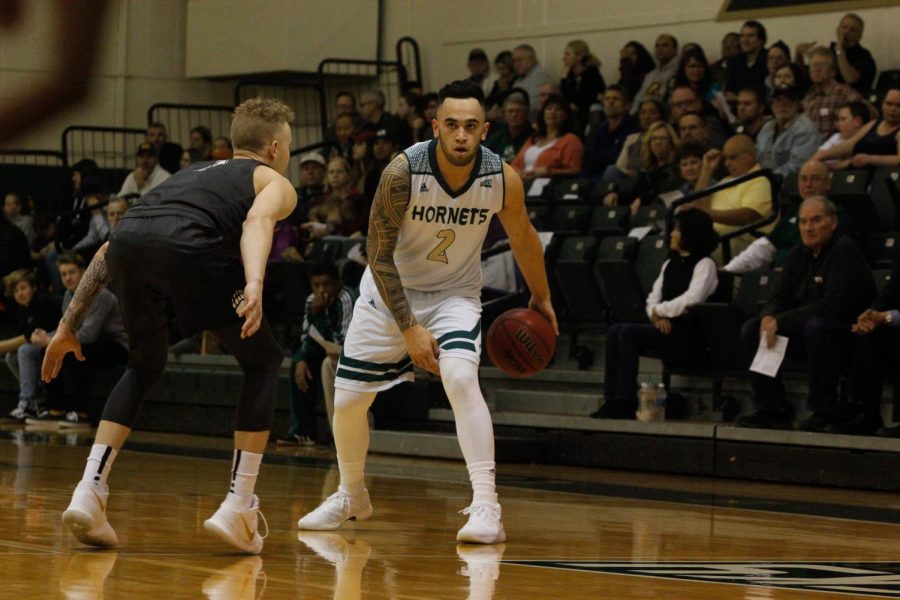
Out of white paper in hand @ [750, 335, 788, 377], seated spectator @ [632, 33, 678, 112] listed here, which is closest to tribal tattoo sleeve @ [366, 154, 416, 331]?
white paper in hand @ [750, 335, 788, 377]

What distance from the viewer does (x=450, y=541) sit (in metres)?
5.37

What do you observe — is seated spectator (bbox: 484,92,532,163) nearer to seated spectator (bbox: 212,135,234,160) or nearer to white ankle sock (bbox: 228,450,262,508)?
seated spectator (bbox: 212,135,234,160)

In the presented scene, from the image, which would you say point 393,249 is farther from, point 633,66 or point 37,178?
point 37,178

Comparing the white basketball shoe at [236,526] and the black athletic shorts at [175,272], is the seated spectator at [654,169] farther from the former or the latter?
the white basketball shoe at [236,526]

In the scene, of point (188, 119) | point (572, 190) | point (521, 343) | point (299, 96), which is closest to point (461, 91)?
point (521, 343)

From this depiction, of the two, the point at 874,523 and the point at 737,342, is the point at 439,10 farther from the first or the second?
the point at 874,523

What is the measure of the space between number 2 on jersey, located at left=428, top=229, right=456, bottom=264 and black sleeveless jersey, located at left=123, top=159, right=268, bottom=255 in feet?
2.67

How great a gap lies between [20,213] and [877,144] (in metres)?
9.03

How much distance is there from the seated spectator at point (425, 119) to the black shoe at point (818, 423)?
222 inches

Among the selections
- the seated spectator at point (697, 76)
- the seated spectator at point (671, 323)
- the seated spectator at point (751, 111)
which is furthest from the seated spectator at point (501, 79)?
the seated spectator at point (671, 323)

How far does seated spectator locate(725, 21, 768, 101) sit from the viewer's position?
41.8 feet

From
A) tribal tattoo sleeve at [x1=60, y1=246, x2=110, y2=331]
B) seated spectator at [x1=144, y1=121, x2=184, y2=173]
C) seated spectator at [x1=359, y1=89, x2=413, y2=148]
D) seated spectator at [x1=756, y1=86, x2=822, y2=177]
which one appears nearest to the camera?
tribal tattoo sleeve at [x1=60, y1=246, x2=110, y2=331]

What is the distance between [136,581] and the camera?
4.01 meters

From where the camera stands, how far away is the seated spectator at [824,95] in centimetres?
1151
